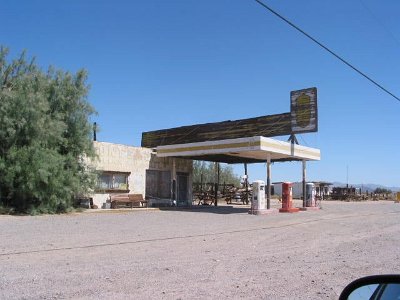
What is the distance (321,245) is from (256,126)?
25086 mm

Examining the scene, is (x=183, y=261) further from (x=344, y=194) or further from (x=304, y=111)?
(x=344, y=194)

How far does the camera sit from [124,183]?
32844 millimetres

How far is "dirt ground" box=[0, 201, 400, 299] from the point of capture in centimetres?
820

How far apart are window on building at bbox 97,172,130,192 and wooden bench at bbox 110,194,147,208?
2.20ft

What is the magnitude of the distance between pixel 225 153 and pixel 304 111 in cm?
733

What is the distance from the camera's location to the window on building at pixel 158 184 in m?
34.9

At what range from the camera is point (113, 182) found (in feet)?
105

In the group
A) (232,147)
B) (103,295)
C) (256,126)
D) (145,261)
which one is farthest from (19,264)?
(256,126)

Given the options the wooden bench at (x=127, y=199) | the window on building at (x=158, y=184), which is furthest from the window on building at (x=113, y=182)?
the window on building at (x=158, y=184)

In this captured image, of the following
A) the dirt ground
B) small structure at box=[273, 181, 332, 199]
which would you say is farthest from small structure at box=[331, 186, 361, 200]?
the dirt ground

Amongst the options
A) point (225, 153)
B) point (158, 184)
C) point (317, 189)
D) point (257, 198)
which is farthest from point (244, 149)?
point (317, 189)

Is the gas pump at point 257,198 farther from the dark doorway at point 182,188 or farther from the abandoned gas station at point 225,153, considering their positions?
the dark doorway at point 182,188

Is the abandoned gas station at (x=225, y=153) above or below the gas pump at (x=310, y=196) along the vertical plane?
above

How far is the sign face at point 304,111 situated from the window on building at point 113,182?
12455 millimetres
